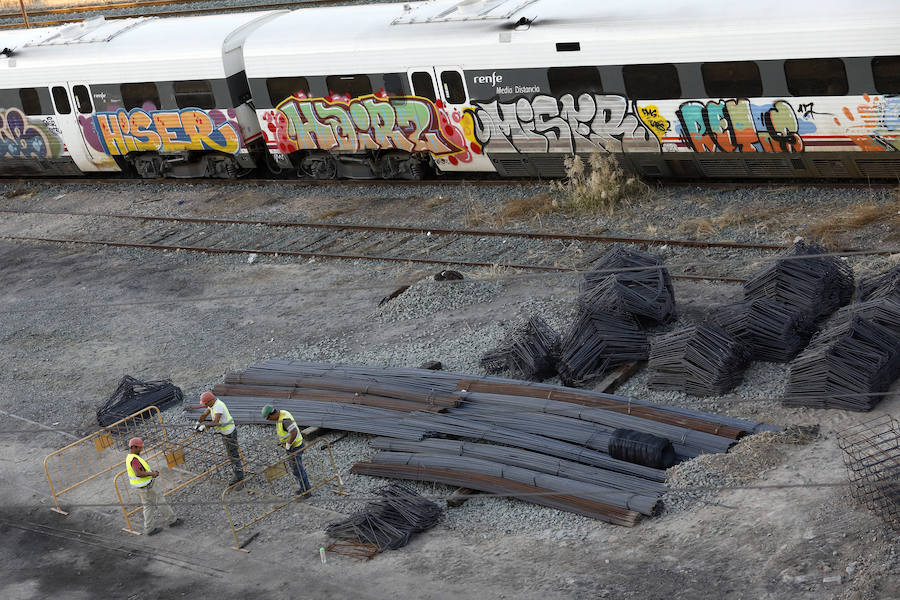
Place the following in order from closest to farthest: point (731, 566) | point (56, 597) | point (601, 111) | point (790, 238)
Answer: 1. point (731, 566)
2. point (56, 597)
3. point (790, 238)
4. point (601, 111)

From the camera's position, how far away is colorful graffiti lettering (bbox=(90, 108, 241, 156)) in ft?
83.9

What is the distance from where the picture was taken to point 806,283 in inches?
575

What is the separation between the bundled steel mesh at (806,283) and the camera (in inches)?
572

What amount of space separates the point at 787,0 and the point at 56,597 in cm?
1438

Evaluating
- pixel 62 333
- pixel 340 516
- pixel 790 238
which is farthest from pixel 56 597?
pixel 790 238

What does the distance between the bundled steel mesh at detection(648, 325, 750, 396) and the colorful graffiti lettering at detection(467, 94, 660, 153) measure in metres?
7.56

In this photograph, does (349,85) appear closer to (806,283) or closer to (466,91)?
(466,91)

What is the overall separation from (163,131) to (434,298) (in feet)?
37.1

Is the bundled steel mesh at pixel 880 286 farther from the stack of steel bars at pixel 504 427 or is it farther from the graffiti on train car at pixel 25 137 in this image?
the graffiti on train car at pixel 25 137

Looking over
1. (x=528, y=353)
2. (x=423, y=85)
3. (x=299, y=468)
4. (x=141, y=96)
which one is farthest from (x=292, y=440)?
(x=141, y=96)

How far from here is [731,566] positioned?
1009 centimetres

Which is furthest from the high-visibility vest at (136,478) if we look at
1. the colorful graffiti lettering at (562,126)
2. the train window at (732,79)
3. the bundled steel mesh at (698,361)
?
the train window at (732,79)

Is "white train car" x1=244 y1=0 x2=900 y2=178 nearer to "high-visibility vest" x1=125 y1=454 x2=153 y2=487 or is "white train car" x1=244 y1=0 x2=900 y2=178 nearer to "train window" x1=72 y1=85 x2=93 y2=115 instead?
"train window" x1=72 y1=85 x2=93 y2=115

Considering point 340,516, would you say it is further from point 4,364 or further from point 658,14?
point 658,14
